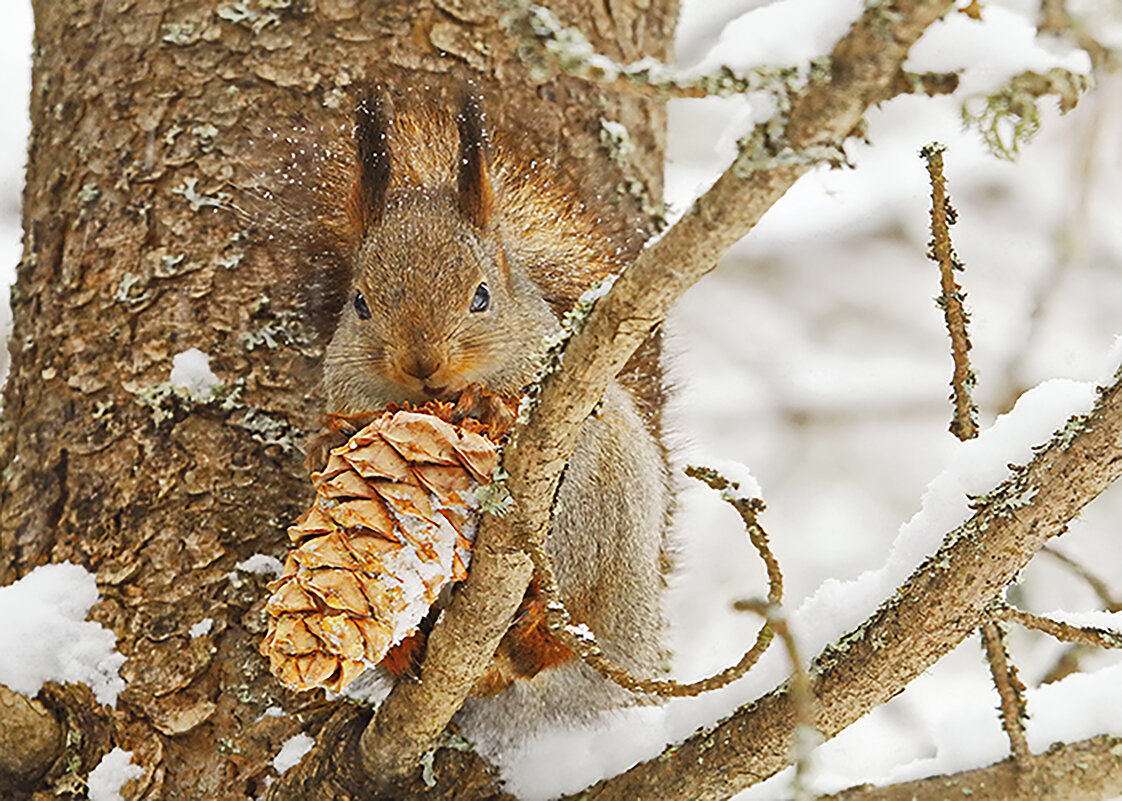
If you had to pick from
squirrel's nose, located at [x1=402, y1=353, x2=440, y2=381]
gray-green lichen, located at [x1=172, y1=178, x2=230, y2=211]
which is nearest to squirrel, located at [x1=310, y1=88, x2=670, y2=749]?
squirrel's nose, located at [x1=402, y1=353, x2=440, y2=381]

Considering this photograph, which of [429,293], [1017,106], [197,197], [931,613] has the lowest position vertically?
[931,613]

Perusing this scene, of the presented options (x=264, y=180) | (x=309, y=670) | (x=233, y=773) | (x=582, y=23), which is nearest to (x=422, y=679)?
(x=309, y=670)

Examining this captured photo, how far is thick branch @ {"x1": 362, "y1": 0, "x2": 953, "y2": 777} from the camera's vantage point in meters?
0.65

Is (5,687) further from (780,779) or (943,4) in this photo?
(943,4)

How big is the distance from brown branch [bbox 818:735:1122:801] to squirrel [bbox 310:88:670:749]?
0.43 meters

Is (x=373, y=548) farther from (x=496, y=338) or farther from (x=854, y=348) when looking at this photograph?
(x=854, y=348)

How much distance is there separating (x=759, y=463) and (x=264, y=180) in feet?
9.56

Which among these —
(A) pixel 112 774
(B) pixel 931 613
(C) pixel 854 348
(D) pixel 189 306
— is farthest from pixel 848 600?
(C) pixel 854 348

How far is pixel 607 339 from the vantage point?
816mm

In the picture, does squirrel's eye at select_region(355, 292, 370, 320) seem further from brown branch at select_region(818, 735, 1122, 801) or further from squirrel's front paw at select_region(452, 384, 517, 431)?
brown branch at select_region(818, 735, 1122, 801)

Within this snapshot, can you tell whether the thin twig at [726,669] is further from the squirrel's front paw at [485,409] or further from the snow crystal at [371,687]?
the snow crystal at [371,687]

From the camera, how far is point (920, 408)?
384 cm

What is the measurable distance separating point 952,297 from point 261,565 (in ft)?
2.87

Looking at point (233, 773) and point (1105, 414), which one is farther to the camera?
point (233, 773)
